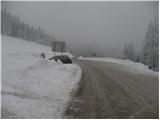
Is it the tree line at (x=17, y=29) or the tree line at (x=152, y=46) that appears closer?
the tree line at (x=152, y=46)

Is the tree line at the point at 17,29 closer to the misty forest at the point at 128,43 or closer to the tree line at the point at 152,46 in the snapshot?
the misty forest at the point at 128,43

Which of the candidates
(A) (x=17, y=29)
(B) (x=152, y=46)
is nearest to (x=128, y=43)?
(B) (x=152, y=46)

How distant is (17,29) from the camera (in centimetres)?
12012

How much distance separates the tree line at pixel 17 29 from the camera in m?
114

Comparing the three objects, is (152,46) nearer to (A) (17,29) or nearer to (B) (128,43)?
(B) (128,43)

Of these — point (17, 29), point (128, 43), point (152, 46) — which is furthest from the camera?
point (17, 29)

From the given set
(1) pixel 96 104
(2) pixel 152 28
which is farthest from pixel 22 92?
(2) pixel 152 28

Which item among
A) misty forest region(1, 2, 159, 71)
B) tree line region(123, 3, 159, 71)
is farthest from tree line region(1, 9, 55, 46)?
tree line region(123, 3, 159, 71)

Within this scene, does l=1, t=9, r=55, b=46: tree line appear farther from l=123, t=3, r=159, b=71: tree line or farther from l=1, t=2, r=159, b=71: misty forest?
l=123, t=3, r=159, b=71: tree line

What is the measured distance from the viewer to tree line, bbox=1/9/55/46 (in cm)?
11441

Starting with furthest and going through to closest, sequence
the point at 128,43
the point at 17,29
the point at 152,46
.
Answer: the point at 17,29
the point at 128,43
the point at 152,46

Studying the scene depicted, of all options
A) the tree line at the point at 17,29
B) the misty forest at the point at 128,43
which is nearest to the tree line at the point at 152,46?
the misty forest at the point at 128,43

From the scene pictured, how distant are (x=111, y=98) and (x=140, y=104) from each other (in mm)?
1360

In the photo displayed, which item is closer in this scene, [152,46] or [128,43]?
[152,46]
